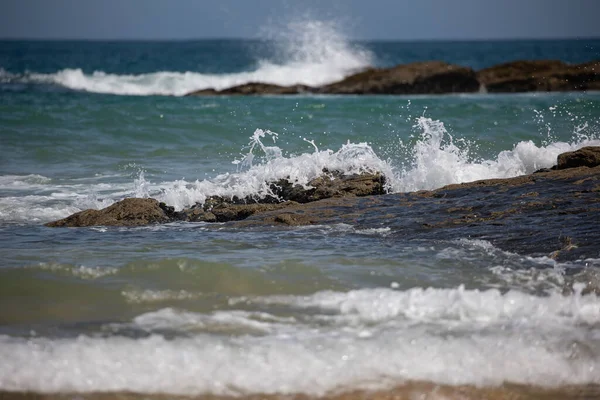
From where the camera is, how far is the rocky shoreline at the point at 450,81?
31062 mm

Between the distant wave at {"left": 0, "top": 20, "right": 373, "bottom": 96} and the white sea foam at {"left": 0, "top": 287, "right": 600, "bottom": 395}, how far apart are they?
31.8 m

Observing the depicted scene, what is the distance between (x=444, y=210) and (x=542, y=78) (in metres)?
25.7

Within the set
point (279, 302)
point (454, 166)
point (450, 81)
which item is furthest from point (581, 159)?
point (450, 81)

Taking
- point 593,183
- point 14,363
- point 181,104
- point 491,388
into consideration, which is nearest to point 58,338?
point 14,363

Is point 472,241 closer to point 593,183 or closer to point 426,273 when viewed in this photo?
point 426,273

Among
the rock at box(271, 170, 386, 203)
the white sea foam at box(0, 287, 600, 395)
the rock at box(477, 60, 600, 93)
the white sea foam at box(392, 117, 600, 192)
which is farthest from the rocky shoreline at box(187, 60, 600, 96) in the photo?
the white sea foam at box(0, 287, 600, 395)

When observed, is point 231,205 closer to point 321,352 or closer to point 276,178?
point 276,178

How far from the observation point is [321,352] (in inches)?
184

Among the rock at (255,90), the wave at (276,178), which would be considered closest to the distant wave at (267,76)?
the rock at (255,90)

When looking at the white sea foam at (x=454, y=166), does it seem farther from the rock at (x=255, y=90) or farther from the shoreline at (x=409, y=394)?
the rock at (x=255, y=90)

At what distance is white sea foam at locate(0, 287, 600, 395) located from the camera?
175 inches

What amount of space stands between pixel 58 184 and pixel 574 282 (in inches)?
312

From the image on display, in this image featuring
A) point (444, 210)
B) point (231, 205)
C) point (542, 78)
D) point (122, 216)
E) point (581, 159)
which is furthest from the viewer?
point (542, 78)

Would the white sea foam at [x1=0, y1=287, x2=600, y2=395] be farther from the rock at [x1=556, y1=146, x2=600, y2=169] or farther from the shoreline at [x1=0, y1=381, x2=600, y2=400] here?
the rock at [x1=556, y1=146, x2=600, y2=169]
